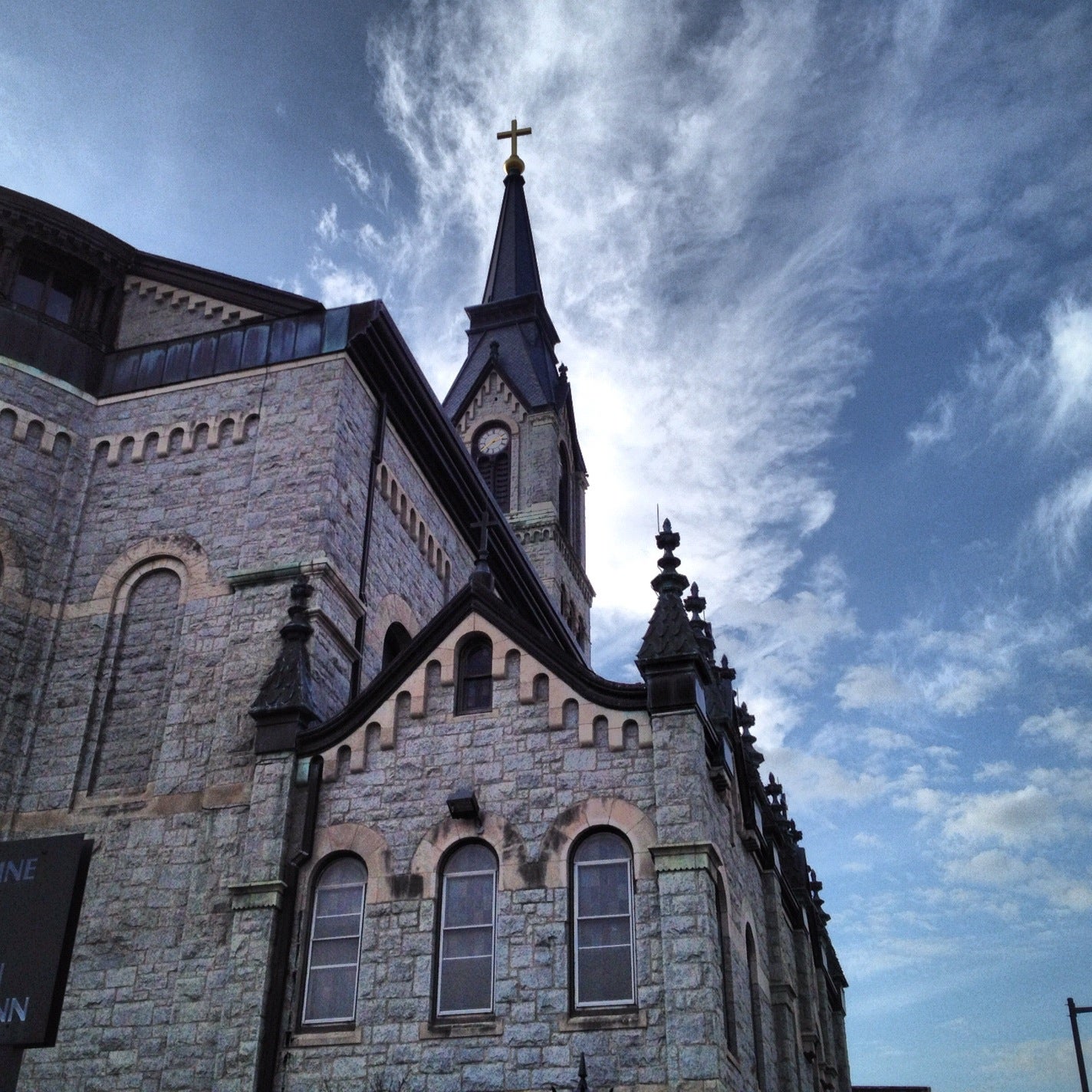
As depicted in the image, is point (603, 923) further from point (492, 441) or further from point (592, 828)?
point (492, 441)

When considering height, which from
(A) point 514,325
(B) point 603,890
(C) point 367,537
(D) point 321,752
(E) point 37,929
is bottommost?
(E) point 37,929

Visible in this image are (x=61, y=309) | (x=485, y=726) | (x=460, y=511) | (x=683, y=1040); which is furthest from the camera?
(x=460, y=511)

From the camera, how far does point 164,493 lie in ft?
67.1

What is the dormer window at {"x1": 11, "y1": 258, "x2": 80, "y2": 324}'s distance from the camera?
21734 millimetres

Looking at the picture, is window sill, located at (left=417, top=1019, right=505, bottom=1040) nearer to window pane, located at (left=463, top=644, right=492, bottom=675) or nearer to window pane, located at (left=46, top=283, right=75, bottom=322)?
window pane, located at (left=463, top=644, right=492, bottom=675)

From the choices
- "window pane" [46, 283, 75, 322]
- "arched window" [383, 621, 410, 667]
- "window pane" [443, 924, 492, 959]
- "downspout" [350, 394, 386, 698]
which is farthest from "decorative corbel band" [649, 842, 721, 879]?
"window pane" [46, 283, 75, 322]

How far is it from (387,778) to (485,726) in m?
1.37

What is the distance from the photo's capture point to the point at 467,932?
1518 centimetres

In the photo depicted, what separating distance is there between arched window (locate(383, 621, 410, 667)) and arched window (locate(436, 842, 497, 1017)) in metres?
6.12

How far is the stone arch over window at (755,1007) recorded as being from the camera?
16688mm

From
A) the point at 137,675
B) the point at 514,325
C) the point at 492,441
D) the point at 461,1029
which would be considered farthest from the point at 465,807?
the point at 514,325

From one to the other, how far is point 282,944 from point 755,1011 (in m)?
6.32

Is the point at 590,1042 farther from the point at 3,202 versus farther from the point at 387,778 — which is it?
the point at 3,202

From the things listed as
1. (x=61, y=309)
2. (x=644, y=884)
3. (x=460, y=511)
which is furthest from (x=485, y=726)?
(x=61, y=309)
